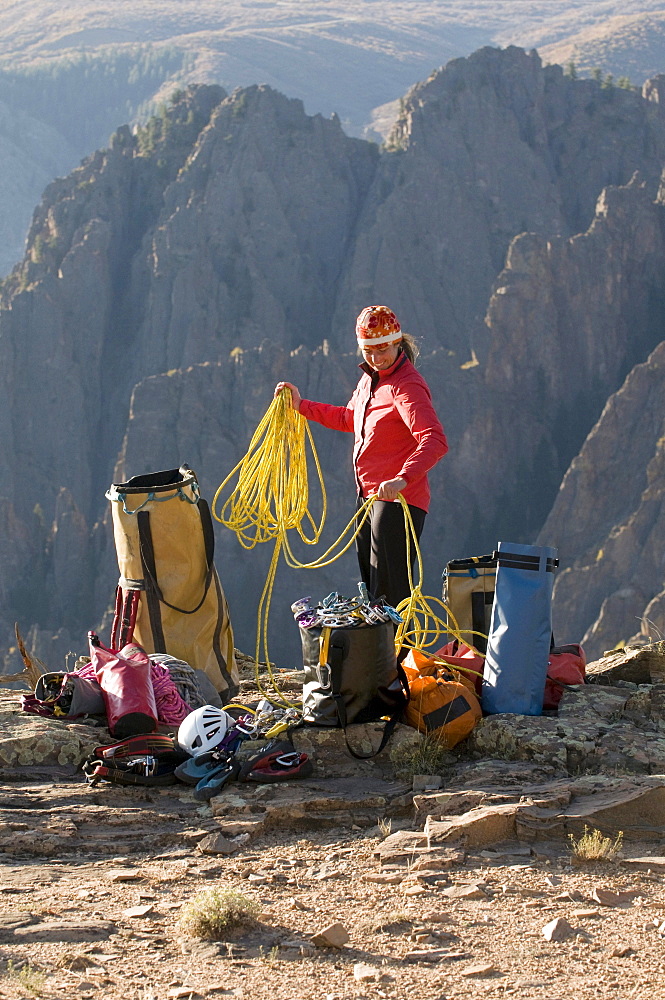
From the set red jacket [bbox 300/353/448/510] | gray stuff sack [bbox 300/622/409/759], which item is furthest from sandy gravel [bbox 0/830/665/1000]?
red jacket [bbox 300/353/448/510]

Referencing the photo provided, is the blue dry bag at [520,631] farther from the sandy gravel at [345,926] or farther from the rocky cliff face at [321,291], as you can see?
the rocky cliff face at [321,291]

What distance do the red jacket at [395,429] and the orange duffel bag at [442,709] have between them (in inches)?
38.3

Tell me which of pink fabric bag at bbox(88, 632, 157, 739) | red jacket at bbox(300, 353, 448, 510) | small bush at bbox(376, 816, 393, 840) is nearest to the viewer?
small bush at bbox(376, 816, 393, 840)

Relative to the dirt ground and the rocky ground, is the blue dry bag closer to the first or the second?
the rocky ground

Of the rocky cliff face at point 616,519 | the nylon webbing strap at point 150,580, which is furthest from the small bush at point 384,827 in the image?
the rocky cliff face at point 616,519

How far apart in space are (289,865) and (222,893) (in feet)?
1.99

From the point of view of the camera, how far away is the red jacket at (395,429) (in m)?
5.74

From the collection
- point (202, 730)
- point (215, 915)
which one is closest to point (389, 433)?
point (202, 730)

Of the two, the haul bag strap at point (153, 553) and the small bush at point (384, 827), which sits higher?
the haul bag strap at point (153, 553)

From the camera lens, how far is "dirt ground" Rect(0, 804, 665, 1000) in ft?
10.9

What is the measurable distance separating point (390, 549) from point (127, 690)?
1497mm

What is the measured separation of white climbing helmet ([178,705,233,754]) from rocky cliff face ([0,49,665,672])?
159 ft

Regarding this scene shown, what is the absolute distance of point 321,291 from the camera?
70188mm

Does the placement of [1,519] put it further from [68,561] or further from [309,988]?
[309,988]
